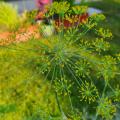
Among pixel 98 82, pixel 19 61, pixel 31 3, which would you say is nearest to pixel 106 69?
pixel 98 82

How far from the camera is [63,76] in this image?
449cm

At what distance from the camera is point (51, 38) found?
4340 mm

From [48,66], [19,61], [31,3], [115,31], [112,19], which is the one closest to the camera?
[48,66]

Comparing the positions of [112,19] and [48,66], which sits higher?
[48,66]

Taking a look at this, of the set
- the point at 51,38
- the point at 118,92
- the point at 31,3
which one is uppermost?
the point at 51,38

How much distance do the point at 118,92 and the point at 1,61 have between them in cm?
330

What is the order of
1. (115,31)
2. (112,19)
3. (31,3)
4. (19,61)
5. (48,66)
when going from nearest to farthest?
(48,66)
(19,61)
(115,31)
(112,19)
(31,3)

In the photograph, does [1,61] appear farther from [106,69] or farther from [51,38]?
[106,69]

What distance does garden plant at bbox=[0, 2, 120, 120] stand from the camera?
13.1 ft

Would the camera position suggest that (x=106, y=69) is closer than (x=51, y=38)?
Yes

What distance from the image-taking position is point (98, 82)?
20.2 feet

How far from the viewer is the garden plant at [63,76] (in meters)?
3.98

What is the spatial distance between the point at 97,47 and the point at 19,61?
114 inches

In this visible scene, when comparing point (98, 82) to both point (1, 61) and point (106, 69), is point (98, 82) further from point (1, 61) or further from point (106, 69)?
point (106, 69)
